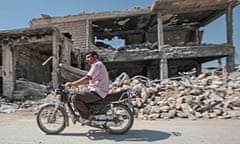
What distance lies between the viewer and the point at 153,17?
20.5 meters

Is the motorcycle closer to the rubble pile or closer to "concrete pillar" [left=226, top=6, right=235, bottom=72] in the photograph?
the rubble pile

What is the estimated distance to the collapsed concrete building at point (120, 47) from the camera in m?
14.4

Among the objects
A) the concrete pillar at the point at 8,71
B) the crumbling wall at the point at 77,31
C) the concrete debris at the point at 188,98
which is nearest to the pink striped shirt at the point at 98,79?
the concrete debris at the point at 188,98

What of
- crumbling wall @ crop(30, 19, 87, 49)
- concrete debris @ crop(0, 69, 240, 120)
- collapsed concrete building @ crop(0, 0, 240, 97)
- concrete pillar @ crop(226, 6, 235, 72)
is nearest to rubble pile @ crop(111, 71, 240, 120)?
concrete debris @ crop(0, 69, 240, 120)

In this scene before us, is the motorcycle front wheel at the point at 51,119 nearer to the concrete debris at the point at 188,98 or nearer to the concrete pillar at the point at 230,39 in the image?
the concrete debris at the point at 188,98

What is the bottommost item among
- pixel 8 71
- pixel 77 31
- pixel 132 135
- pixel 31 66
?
pixel 132 135

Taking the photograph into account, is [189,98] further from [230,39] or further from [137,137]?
[230,39]

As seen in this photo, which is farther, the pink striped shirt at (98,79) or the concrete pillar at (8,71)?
the concrete pillar at (8,71)

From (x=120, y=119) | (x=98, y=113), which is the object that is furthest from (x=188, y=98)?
(x=98, y=113)

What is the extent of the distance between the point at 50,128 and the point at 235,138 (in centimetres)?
383

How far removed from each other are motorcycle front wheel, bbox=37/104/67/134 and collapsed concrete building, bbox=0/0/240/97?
7920 millimetres

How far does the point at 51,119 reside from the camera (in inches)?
212

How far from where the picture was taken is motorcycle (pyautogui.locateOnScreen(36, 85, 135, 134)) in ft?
17.2

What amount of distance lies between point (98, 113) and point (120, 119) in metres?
0.50
